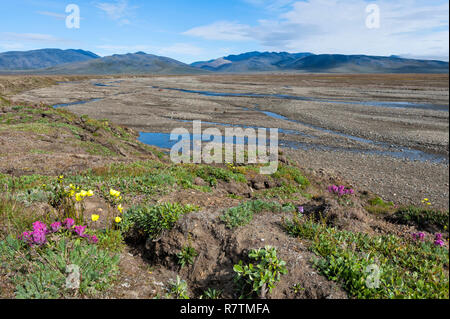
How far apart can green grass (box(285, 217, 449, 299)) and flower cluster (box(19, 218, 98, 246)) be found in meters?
3.66

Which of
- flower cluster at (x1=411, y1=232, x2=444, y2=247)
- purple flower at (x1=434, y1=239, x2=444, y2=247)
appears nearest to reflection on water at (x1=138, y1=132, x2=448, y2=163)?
flower cluster at (x1=411, y1=232, x2=444, y2=247)

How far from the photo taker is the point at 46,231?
4312mm

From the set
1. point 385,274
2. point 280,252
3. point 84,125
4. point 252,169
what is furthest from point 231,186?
point 84,125

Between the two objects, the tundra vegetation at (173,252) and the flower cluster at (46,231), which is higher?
the flower cluster at (46,231)

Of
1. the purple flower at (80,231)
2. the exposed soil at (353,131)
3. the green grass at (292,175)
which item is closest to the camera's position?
the purple flower at (80,231)

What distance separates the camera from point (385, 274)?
3.63m

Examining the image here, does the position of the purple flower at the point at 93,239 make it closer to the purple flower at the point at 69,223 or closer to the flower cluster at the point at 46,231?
the flower cluster at the point at 46,231

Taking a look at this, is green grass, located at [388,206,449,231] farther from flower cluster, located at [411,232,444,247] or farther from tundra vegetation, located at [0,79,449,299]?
flower cluster, located at [411,232,444,247]

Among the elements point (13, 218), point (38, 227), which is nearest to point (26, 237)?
point (38, 227)

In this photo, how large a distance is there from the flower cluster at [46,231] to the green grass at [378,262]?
144 inches

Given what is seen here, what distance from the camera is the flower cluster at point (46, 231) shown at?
3932mm

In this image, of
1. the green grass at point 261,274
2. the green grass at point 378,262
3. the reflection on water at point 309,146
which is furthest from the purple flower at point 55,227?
the reflection on water at point 309,146

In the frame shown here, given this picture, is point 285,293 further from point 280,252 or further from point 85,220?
point 85,220
